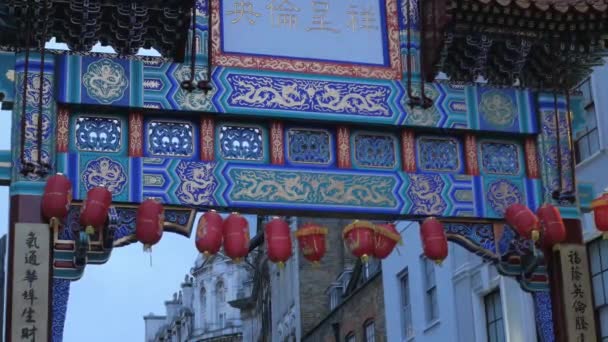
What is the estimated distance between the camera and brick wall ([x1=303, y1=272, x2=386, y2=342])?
26281 mm

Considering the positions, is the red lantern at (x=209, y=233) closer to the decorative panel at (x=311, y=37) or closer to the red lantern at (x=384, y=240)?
the red lantern at (x=384, y=240)

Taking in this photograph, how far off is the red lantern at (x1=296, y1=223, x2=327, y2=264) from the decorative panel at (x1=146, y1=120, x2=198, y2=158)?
1.37m

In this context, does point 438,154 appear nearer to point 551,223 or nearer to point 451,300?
point 551,223

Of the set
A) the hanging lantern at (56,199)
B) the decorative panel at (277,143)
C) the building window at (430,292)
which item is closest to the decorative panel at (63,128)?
the hanging lantern at (56,199)

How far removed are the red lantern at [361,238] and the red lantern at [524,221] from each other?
4.85 ft

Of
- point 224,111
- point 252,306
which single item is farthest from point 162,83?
point 252,306

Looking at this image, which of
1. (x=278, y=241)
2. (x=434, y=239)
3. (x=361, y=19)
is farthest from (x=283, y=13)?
(x=434, y=239)

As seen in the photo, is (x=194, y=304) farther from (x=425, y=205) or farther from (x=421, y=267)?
(x=425, y=205)

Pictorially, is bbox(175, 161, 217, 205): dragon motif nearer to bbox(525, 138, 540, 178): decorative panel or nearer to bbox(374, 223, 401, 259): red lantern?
bbox(374, 223, 401, 259): red lantern

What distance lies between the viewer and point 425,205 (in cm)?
1280

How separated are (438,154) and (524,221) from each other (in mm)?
1279

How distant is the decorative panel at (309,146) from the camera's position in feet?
41.6

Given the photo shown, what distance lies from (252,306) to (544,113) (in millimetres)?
41356

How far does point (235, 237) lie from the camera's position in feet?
39.1
